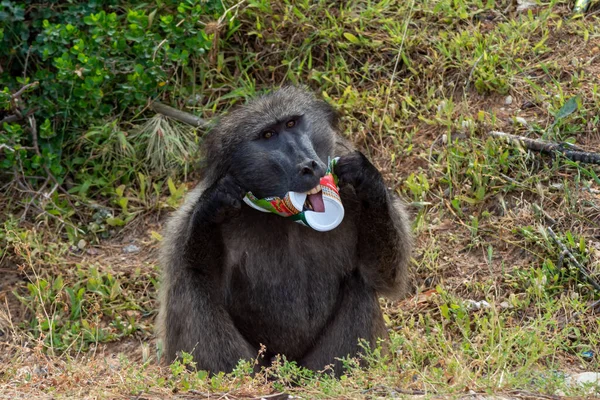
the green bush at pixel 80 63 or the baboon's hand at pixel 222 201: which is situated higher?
the green bush at pixel 80 63

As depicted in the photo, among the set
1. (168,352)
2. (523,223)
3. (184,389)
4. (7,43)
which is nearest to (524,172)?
(523,223)

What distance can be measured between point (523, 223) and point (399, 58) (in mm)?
1546

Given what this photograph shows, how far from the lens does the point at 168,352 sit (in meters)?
4.89

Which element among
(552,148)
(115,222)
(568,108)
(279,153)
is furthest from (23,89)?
(568,108)

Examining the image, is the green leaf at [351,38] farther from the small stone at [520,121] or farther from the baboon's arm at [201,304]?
the baboon's arm at [201,304]

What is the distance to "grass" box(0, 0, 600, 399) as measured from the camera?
548cm

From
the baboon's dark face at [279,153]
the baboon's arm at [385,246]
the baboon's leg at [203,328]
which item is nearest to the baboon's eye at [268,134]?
the baboon's dark face at [279,153]

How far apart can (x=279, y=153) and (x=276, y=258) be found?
52cm

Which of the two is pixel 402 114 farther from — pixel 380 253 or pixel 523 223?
pixel 380 253

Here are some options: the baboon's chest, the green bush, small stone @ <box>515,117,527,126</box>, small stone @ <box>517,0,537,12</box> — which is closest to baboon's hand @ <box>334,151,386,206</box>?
the baboon's chest

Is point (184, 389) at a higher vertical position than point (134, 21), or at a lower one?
lower

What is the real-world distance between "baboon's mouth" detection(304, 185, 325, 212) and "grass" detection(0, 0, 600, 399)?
82 centimetres

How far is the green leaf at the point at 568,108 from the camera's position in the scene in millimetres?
6129

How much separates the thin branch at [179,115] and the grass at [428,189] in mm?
138
